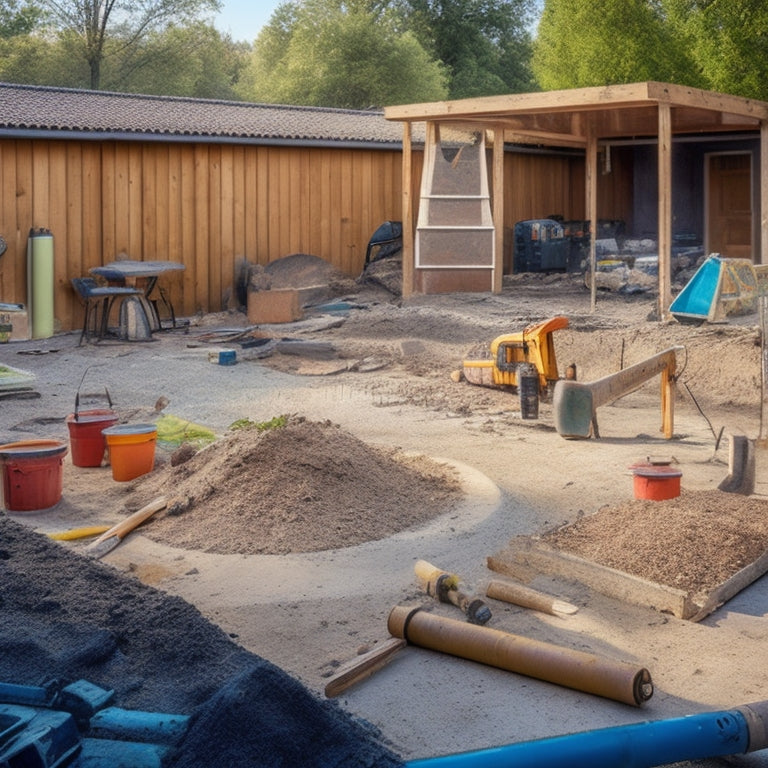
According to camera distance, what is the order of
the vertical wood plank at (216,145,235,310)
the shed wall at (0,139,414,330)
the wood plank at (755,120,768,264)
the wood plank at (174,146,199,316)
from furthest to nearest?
the vertical wood plank at (216,145,235,310), the wood plank at (174,146,199,316), the wood plank at (755,120,768,264), the shed wall at (0,139,414,330)

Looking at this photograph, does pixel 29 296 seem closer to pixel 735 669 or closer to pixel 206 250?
pixel 206 250

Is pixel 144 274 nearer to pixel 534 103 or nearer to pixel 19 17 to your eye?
pixel 534 103

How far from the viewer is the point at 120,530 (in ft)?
21.5

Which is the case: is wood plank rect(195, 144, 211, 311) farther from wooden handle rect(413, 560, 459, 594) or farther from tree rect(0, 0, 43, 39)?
tree rect(0, 0, 43, 39)

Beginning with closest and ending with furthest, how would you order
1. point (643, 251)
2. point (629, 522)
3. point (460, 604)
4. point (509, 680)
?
point (509, 680), point (460, 604), point (629, 522), point (643, 251)

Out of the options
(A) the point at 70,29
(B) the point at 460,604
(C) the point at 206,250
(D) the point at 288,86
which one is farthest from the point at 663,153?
(A) the point at 70,29

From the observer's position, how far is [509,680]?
15.4ft

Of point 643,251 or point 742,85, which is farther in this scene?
point 742,85

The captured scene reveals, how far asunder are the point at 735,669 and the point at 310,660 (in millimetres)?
1720

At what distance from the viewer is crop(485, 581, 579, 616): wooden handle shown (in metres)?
5.42

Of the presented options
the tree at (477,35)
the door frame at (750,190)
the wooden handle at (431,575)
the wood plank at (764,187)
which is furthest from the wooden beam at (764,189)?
the tree at (477,35)

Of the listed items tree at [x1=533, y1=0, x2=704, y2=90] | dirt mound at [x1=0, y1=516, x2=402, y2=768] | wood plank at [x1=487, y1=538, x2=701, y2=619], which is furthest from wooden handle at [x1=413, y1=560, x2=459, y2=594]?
tree at [x1=533, y1=0, x2=704, y2=90]

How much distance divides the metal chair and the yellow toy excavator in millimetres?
5423

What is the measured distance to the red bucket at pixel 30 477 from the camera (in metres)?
7.18
